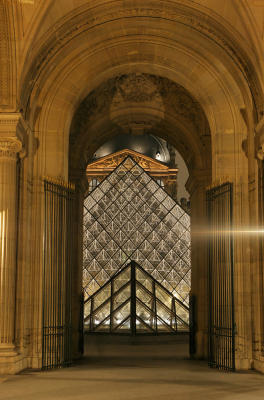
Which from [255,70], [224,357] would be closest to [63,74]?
[255,70]

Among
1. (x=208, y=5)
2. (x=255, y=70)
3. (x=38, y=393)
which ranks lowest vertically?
(x=38, y=393)

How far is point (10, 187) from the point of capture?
32.7 feet

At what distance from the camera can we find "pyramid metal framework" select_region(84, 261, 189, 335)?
22219mm

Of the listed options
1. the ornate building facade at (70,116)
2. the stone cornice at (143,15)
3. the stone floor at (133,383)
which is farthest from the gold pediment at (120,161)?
the stone floor at (133,383)

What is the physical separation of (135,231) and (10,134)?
2407 cm

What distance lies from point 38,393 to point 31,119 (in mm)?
4715

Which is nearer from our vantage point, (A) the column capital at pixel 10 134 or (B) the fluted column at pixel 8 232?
(B) the fluted column at pixel 8 232

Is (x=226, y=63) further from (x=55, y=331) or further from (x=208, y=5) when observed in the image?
(x=55, y=331)

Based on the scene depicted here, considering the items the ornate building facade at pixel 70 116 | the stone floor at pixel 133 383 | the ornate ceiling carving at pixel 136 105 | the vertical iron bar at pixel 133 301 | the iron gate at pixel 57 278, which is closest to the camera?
the stone floor at pixel 133 383

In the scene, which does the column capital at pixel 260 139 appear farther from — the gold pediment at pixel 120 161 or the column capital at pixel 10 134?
the gold pediment at pixel 120 161

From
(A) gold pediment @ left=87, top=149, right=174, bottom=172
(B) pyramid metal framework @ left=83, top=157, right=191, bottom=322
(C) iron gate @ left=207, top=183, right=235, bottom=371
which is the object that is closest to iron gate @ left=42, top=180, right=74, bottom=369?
(C) iron gate @ left=207, top=183, right=235, bottom=371

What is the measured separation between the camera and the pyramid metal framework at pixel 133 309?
2222cm

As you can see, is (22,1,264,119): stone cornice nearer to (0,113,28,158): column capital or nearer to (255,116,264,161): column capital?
(255,116,264,161): column capital

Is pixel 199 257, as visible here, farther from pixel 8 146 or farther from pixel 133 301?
pixel 133 301
